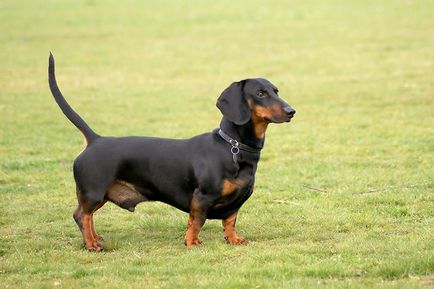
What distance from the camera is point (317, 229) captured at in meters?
8.70

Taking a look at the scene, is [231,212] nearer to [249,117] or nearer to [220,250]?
[220,250]

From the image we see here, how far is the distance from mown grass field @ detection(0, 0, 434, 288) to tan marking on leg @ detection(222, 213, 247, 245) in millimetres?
133

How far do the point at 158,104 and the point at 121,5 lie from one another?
2418cm

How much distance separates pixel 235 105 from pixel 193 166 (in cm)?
75

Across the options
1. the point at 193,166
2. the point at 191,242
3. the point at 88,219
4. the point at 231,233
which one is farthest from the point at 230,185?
the point at 88,219

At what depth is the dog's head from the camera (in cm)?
792

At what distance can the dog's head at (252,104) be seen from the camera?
792 cm

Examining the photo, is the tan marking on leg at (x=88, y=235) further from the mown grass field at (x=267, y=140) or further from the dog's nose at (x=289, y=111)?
the dog's nose at (x=289, y=111)

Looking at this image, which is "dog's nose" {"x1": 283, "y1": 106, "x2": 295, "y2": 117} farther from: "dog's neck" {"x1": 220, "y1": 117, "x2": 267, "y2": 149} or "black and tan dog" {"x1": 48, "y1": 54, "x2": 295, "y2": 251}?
"dog's neck" {"x1": 220, "y1": 117, "x2": 267, "y2": 149}

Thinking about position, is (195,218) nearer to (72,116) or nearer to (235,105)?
(235,105)

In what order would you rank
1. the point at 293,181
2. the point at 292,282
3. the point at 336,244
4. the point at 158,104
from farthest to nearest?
the point at 158,104, the point at 293,181, the point at 336,244, the point at 292,282

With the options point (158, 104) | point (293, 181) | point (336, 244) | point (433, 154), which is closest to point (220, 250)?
point (336, 244)

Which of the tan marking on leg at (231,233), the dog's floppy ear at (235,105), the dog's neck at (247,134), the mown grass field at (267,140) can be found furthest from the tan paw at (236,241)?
the dog's floppy ear at (235,105)

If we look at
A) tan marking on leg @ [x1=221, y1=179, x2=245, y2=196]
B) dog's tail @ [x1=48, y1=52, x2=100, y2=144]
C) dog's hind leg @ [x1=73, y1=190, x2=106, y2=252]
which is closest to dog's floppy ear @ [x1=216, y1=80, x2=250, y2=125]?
tan marking on leg @ [x1=221, y1=179, x2=245, y2=196]
